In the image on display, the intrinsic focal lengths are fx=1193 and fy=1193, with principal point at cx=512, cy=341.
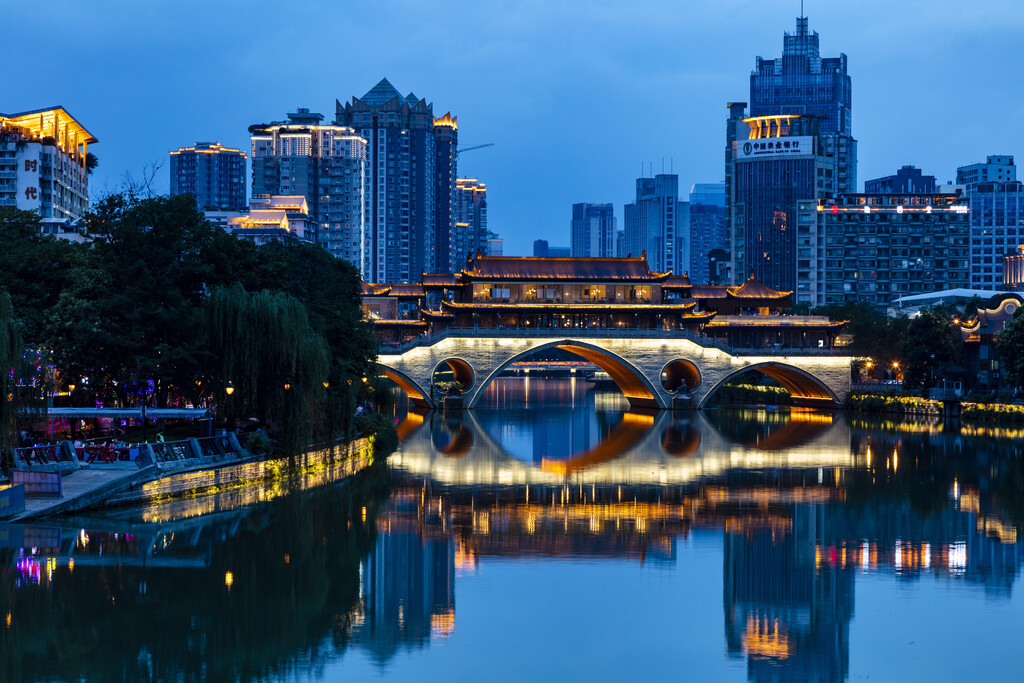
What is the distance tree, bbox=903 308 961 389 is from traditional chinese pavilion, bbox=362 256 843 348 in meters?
6.08

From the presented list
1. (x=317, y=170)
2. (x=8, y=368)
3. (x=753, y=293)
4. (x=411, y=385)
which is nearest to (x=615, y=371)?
(x=753, y=293)

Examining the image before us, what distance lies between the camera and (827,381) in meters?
77.4

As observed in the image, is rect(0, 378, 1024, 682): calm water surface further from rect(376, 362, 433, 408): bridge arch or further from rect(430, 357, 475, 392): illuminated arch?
rect(430, 357, 475, 392): illuminated arch

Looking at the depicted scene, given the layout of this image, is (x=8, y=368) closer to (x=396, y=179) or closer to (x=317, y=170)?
(x=317, y=170)

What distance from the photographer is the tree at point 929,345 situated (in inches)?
2803

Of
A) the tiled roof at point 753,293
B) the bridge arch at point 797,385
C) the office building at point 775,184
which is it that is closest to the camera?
the bridge arch at point 797,385

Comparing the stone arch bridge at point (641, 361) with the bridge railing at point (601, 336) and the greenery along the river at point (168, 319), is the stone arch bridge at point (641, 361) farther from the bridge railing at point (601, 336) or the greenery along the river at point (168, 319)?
the greenery along the river at point (168, 319)

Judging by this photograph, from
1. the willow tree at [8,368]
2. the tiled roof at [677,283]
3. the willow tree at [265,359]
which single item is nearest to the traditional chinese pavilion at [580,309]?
the tiled roof at [677,283]

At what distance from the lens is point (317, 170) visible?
16038 centimetres

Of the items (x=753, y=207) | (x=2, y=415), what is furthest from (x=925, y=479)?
(x=753, y=207)

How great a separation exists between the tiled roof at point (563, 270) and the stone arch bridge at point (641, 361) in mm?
4082

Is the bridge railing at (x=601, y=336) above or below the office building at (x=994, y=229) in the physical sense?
below

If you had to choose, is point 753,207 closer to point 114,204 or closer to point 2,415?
point 114,204

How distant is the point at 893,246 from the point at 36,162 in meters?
88.6
